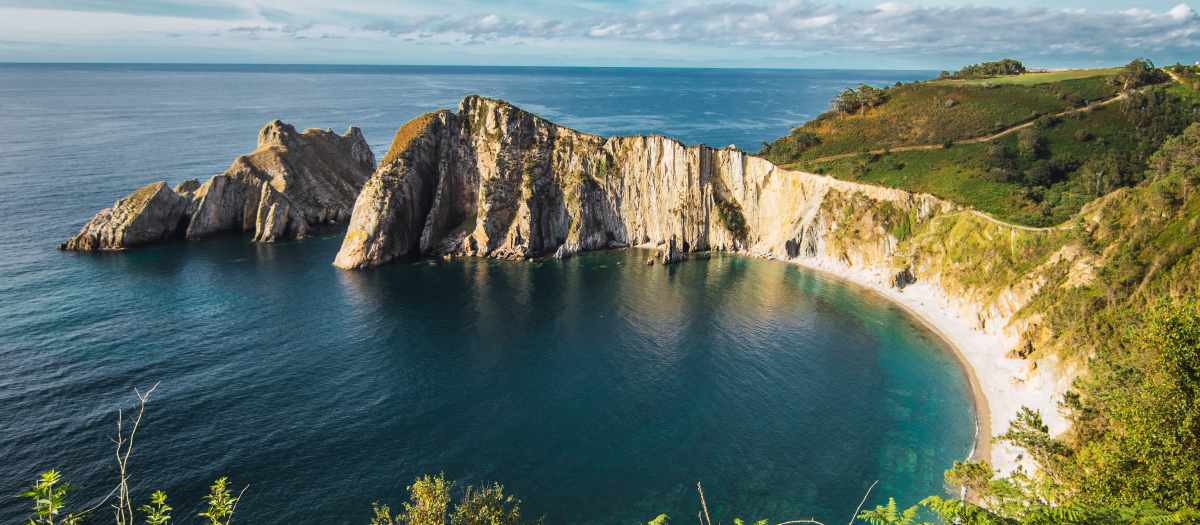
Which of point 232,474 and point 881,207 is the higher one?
point 881,207

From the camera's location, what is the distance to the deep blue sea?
4003 cm

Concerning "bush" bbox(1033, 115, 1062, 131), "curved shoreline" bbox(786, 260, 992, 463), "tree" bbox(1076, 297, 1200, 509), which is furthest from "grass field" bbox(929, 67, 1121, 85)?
"tree" bbox(1076, 297, 1200, 509)

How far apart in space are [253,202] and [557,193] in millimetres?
53879

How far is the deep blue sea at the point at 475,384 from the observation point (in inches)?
1576

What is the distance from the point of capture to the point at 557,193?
9662cm

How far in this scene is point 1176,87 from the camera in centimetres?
9456

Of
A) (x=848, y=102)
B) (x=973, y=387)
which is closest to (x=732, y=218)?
(x=848, y=102)

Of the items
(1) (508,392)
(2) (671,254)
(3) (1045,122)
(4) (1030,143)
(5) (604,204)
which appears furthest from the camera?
(5) (604,204)

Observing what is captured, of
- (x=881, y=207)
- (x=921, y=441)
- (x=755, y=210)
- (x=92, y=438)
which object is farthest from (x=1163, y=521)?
(x=755, y=210)

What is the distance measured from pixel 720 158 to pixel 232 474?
7663 cm

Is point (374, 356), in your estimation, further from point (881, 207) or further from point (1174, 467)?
point (881, 207)

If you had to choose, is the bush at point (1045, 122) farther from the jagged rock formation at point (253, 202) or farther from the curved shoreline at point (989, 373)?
the jagged rock formation at point (253, 202)

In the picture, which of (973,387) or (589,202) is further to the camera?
(589,202)

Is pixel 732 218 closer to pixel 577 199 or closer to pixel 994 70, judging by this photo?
pixel 577 199
